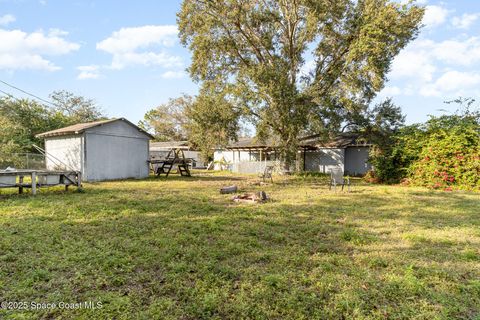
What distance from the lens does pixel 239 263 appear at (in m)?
3.38

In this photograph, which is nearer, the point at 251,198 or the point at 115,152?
the point at 251,198

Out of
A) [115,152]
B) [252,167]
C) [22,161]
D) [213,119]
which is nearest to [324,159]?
[252,167]

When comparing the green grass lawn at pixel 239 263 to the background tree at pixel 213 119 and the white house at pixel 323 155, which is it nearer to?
the background tree at pixel 213 119

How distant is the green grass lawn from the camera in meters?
2.42

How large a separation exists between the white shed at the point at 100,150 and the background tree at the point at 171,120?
26.7 m

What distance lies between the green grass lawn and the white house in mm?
12820

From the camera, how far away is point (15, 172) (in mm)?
7668

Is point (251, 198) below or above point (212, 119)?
below

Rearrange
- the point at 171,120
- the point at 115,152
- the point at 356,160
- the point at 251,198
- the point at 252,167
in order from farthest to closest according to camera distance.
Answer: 1. the point at 171,120
2. the point at 252,167
3. the point at 356,160
4. the point at 115,152
5. the point at 251,198

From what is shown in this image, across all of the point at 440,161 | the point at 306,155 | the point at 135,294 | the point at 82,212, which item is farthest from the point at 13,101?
the point at 440,161

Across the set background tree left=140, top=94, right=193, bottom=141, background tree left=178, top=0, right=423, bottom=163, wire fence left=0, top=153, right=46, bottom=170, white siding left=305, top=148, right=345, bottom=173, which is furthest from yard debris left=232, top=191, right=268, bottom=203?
background tree left=140, top=94, right=193, bottom=141

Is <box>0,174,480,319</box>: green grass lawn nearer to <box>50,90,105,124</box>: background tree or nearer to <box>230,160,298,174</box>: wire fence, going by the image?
<box>230,160,298,174</box>: wire fence

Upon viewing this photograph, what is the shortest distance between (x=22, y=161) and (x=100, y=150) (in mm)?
4246

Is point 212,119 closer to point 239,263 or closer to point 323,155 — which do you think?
point 323,155
